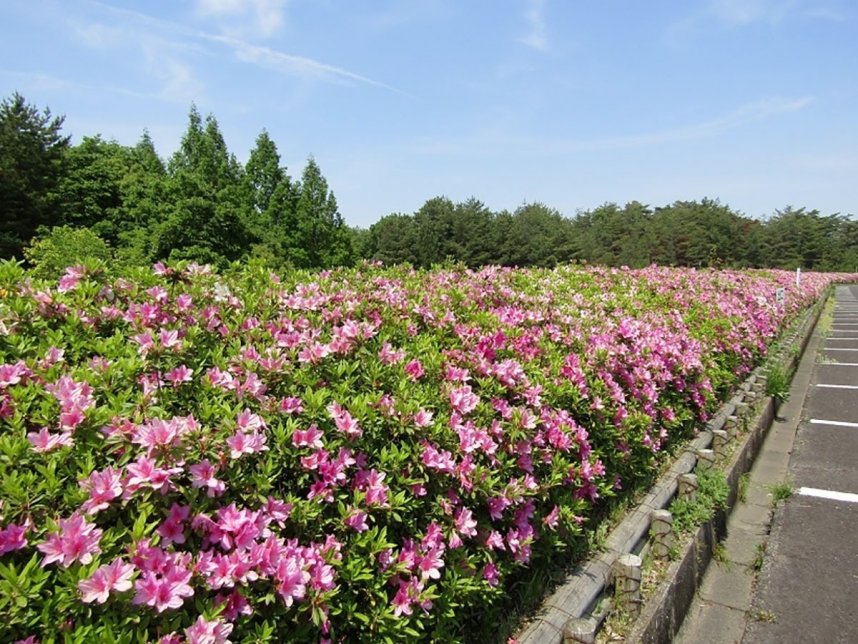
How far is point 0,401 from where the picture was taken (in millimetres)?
1644

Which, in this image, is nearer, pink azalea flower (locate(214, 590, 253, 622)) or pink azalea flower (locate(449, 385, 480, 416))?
pink azalea flower (locate(214, 590, 253, 622))

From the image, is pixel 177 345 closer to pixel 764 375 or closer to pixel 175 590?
pixel 175 590

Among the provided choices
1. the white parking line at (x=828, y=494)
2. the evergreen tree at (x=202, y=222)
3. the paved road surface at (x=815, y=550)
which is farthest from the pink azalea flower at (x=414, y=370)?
the evergreen tree at (x=202, y=222)

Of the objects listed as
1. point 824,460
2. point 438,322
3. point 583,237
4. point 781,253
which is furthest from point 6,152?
point 781,253

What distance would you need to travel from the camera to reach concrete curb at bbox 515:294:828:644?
238cm

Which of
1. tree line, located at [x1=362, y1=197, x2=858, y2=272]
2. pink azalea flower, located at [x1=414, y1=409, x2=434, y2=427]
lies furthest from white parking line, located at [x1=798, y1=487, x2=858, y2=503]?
tree line, located at [x1=362, y1=197, x2=858, y2=272]

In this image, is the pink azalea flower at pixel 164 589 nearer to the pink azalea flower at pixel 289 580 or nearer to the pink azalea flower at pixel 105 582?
the pink azalea flower at pixel 105 582

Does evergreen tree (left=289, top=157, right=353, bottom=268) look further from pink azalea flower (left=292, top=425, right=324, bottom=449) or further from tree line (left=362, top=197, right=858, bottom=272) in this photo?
pink azalea flower (left=292, top=425, right=324, bottom=449)

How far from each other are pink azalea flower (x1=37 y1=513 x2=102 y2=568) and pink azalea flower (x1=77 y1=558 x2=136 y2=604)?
0.05m

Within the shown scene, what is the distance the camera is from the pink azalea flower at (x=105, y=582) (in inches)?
47.6

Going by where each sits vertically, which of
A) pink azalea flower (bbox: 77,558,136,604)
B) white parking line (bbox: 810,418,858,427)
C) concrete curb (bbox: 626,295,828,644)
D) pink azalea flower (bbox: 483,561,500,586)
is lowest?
white parking line (bbox: 810,418,858,427)

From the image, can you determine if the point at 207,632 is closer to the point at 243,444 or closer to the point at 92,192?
the point at 243,444

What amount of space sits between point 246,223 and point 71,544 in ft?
121

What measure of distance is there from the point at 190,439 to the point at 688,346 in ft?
16.2
